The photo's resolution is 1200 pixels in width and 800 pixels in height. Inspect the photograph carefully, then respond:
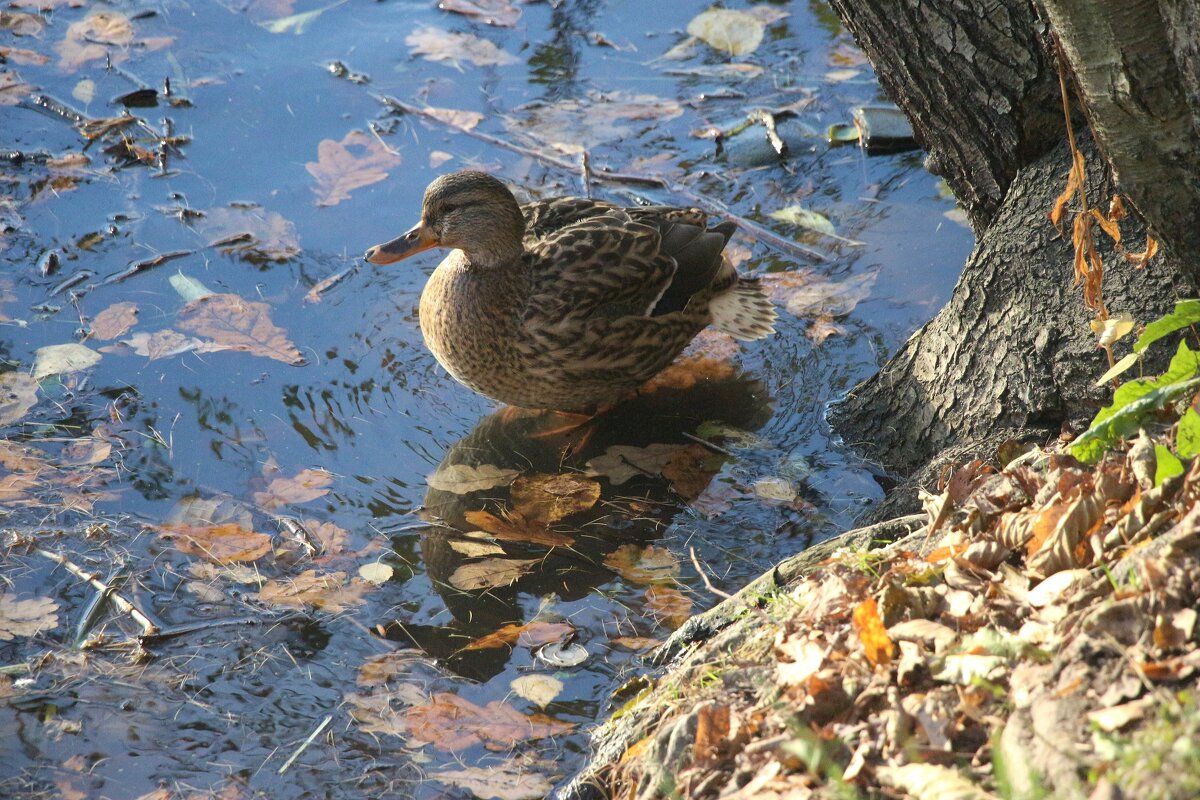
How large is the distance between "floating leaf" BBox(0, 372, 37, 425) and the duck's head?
60.4 inches

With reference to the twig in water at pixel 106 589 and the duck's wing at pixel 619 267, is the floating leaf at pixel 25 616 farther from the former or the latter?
the duck's wing at pixel 619 267

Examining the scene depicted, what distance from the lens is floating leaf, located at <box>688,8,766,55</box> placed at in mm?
7328

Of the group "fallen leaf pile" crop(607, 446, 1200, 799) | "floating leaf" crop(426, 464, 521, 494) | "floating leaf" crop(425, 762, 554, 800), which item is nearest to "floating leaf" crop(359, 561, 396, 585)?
"floating leaf" crop(426, 464, 521, 494)

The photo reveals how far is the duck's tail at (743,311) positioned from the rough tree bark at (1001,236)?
1034 mm

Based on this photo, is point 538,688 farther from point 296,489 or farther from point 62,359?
point 62,359

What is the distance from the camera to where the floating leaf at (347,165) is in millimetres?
6172

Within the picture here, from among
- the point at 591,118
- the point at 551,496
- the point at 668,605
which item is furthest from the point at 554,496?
the point at 591,118

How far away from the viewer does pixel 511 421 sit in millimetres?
5309

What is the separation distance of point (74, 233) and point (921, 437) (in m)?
4.24

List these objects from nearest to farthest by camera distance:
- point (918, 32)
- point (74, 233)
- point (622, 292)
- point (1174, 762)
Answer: point (1174, 762)
point (918, 32)
point (622, 292)
point (74, 233)

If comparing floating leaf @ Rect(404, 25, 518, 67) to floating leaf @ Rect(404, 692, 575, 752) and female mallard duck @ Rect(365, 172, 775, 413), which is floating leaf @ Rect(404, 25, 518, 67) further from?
floating leaf @ Rect(404, 692, 575, 752)

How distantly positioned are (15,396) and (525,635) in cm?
252

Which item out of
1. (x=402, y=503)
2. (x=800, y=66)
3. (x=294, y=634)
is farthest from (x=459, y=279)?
(x=800, y=66)

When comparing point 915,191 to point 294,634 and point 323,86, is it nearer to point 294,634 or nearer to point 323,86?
point 323,86
